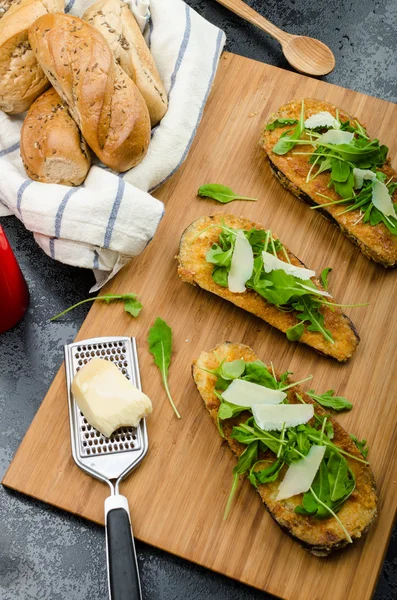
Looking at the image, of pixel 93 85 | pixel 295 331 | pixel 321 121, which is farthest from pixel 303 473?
pixel 93 85

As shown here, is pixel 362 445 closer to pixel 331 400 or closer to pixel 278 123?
pixel 331 400

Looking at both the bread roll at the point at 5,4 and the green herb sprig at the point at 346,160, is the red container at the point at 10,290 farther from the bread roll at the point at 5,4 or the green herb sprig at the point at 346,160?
the green herb sprig at the point at 346,160

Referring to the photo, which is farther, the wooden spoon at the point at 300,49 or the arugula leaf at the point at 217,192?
the wooden spoon at the point at 300,49

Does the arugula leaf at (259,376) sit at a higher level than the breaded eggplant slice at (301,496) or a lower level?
higher

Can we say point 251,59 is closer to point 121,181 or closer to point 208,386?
point 121,181

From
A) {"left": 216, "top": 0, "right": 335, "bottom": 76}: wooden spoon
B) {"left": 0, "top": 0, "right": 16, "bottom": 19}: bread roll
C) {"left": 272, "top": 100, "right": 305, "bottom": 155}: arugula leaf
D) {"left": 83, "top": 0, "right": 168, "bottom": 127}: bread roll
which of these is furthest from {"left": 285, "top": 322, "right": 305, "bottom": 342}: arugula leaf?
{"left": 0, "top": 0, "right": 16, "bottom": 19}: bread roll

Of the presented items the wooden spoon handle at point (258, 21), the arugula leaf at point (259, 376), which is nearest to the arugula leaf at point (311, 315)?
the arugula leaf at point (259, 376)
